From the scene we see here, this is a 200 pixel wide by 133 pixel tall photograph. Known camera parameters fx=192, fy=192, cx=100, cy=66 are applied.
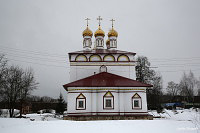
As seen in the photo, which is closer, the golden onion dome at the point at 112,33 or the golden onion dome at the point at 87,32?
the golden onion dome at the point at 87,32

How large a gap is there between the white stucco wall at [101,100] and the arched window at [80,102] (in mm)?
266

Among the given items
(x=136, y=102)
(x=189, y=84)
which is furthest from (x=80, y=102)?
(x=189, y=84)

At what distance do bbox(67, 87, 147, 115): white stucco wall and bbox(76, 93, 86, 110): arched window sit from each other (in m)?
0.27

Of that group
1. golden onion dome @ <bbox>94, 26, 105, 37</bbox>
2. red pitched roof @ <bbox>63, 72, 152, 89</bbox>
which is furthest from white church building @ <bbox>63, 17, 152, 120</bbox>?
golden onion dome @ <bbox>94, 26, 105, 37</bbox>

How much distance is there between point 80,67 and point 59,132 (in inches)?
552

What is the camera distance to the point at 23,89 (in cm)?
2205

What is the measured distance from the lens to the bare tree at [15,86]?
774 inches

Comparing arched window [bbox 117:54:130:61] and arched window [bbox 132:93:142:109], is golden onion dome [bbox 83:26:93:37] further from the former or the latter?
arched window [bbox 132:93:142:109]

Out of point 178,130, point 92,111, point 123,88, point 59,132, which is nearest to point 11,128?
point 59,132

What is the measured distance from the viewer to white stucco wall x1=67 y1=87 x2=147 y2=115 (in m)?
17.9

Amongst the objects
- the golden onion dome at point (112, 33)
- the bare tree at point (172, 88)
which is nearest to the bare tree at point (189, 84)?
the bare tree at point (172, 88)

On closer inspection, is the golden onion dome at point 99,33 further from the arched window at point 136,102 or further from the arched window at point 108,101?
the arched window at point 136,102

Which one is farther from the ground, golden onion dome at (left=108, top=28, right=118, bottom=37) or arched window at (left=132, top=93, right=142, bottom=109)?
golden onion dome at (left=108, top=28, right=118, bottom=37)

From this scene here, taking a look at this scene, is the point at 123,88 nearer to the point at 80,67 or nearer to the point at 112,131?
the point at 80,67
